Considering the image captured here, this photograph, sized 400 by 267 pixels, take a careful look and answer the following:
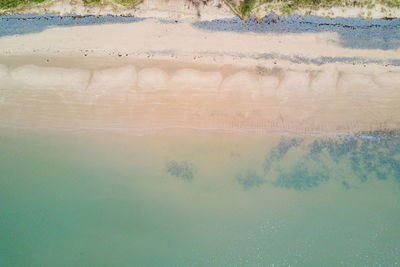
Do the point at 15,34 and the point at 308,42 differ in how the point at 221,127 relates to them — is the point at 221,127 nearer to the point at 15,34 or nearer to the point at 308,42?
the point at 308,42

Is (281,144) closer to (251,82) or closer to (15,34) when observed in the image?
(251,82)

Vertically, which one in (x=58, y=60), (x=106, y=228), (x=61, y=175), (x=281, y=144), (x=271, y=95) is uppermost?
(x=58, y=60)

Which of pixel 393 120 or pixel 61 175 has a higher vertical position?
pixel 393 120

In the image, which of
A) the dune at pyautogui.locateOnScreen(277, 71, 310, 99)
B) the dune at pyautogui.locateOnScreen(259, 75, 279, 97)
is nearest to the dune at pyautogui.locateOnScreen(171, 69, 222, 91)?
the dune at pyautogui.locateOnScreen(259, 75, 279, 97)

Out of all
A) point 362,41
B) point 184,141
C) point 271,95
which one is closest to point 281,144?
point 271,95

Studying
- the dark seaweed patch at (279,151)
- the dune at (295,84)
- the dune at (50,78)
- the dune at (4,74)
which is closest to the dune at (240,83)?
the dune at (295,84)

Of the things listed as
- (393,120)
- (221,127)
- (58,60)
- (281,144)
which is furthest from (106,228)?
(393,120)

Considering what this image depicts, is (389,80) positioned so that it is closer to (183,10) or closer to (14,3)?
(183,10)
